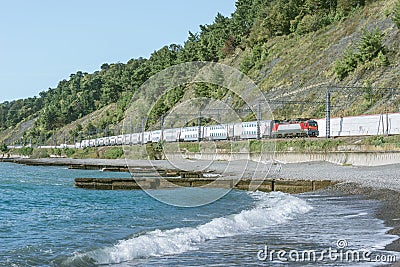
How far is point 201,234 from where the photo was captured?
16844 millimetres

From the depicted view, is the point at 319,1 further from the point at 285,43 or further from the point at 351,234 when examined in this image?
the point at 351,234

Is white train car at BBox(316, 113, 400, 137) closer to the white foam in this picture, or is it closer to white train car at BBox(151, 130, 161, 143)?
the white foam

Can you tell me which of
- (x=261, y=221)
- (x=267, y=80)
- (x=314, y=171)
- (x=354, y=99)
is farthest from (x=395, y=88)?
(x=261, y=221)

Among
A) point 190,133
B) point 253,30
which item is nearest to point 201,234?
point 190,133

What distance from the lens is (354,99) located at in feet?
225

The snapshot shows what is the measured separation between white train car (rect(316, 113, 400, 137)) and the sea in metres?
23.5

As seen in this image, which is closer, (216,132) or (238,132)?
(238,132)

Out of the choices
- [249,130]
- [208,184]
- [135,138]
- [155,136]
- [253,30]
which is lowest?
[208,184]

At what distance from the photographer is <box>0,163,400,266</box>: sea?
13273 mm

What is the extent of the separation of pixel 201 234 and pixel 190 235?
0.39m

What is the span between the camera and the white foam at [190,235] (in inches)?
555

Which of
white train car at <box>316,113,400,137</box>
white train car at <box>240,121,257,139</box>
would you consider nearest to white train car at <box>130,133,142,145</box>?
white train car at <box>240,121,257,139</box>

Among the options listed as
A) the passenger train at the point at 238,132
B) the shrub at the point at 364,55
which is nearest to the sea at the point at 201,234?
the passenger train at the point at 238,132

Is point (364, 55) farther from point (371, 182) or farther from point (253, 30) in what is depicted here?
point (253, 30)
